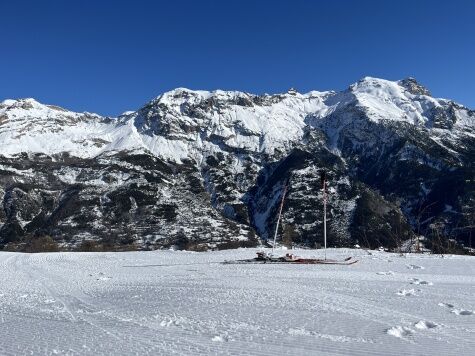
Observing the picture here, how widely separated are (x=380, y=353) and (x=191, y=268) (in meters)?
17.3

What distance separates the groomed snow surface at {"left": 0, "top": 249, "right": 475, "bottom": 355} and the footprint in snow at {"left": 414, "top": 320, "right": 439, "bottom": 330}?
22 mm

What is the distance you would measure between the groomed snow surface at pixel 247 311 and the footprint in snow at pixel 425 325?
22mm

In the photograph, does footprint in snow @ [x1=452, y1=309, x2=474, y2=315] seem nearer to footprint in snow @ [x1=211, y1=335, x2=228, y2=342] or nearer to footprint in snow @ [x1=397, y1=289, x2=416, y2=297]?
footprint in snow @ [x1=397, y1=289, x2=416, y2=297]

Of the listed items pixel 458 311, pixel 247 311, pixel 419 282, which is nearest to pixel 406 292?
pixel 419 282

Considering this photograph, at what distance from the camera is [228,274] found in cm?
2245

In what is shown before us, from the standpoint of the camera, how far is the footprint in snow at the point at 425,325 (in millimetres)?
11016

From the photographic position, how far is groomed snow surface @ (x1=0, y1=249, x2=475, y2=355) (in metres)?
9.99

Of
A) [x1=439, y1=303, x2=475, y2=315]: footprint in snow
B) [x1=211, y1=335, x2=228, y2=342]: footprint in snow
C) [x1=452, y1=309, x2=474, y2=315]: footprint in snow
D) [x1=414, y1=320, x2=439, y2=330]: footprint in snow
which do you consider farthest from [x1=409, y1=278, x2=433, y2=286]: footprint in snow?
[x1=211, y1=335, x2=228, y2=342]: footprint in snow

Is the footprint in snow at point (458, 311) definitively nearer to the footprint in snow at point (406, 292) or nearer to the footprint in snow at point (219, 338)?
the footprint in snow at point (406, 292)

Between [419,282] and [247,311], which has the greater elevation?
[419,282]

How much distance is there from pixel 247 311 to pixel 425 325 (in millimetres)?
4361

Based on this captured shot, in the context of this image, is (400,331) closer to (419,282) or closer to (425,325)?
(425,325)

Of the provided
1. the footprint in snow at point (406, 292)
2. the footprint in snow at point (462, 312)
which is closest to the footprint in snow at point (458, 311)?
the footprint in snow at point (462, 312)

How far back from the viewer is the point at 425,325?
36.8ft
